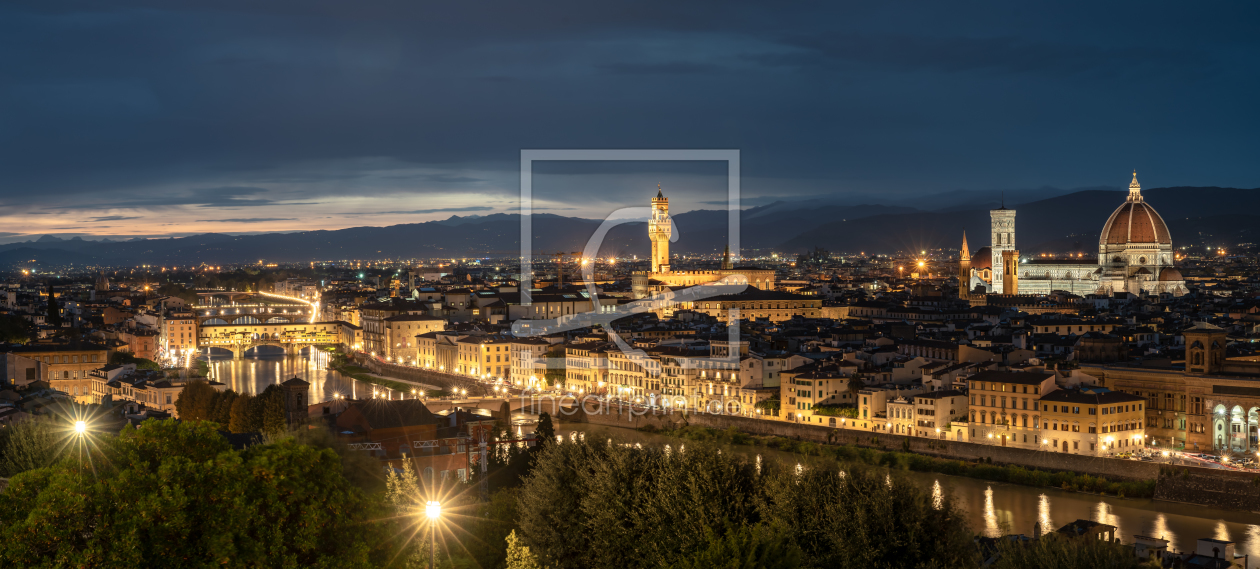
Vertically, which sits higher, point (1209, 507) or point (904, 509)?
point (904, 509)

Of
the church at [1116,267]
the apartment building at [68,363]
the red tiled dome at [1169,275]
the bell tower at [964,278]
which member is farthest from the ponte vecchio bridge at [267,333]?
the red tiled dome at [1169,275]

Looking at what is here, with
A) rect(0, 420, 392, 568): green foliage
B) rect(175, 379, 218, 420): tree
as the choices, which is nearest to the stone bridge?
rect(175, 379, 218, 420): tree

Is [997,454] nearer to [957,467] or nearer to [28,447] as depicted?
[957,467]

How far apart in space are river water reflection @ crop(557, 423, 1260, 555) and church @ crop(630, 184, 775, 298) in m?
28.6

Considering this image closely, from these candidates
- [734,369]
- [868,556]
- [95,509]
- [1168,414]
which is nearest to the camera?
[95,509]

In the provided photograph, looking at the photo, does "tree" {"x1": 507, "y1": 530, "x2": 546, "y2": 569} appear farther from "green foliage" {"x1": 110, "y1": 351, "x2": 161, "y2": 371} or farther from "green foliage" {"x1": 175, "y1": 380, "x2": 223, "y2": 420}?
"green foliage" {"x1": 110, "y1": 351, "x2": 161, "y2": 371}

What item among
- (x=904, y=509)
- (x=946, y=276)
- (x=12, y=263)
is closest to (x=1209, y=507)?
(x=904, y=509)

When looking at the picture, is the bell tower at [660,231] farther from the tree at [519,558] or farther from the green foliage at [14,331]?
the tree at [519,558]

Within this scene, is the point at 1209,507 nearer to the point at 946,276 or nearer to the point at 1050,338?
the point at 1050,338

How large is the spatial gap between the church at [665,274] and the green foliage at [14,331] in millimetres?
20065

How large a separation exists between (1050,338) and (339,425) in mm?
14299

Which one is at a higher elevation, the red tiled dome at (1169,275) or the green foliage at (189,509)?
the red tiled dome at (1169,275)

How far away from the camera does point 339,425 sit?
41.1ft

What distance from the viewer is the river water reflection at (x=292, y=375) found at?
23.1m
